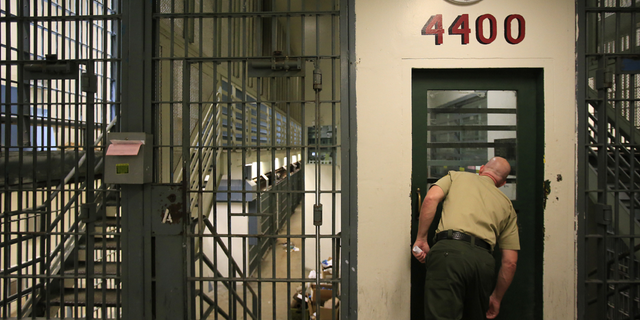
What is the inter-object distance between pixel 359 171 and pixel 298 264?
13.6 feet

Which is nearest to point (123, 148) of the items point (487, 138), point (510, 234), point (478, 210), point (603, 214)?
point (478, 210)

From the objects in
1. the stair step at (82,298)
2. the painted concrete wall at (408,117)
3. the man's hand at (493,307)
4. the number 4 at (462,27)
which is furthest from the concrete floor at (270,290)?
the number 4 at (462,27)

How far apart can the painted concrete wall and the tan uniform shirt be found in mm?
291

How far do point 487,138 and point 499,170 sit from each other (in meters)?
0.29

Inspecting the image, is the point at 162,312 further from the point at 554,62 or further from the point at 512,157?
the point at 554,62

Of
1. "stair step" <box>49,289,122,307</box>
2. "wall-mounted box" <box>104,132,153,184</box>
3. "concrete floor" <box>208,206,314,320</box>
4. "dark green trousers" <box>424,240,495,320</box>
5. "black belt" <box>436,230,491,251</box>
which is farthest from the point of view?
"concrete floor" <box>208,206,314,320</box>

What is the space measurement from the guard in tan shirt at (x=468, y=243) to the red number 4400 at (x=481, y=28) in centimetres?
92

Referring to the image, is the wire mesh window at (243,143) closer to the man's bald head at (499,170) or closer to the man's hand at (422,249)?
the man's hand at (422,249)

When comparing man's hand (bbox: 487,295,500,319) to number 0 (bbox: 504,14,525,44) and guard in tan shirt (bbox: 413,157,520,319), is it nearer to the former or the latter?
guard in tan shirt (bbox: 413,157,520,319)

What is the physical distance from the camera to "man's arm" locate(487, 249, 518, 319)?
7.07 ft

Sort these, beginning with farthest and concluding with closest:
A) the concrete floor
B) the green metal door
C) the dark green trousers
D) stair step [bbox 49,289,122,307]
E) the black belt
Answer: the concrete floor
stair step [bbox 49,289,122,307]
the green metal door
the black belt
the dark green trousers

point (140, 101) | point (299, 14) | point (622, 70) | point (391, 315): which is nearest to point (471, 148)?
point (622, 70)

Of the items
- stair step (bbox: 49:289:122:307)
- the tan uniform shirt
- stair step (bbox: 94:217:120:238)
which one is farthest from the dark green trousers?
stair step (bbox: 49:289:122:307)

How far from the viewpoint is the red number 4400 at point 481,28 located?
2.24 m
